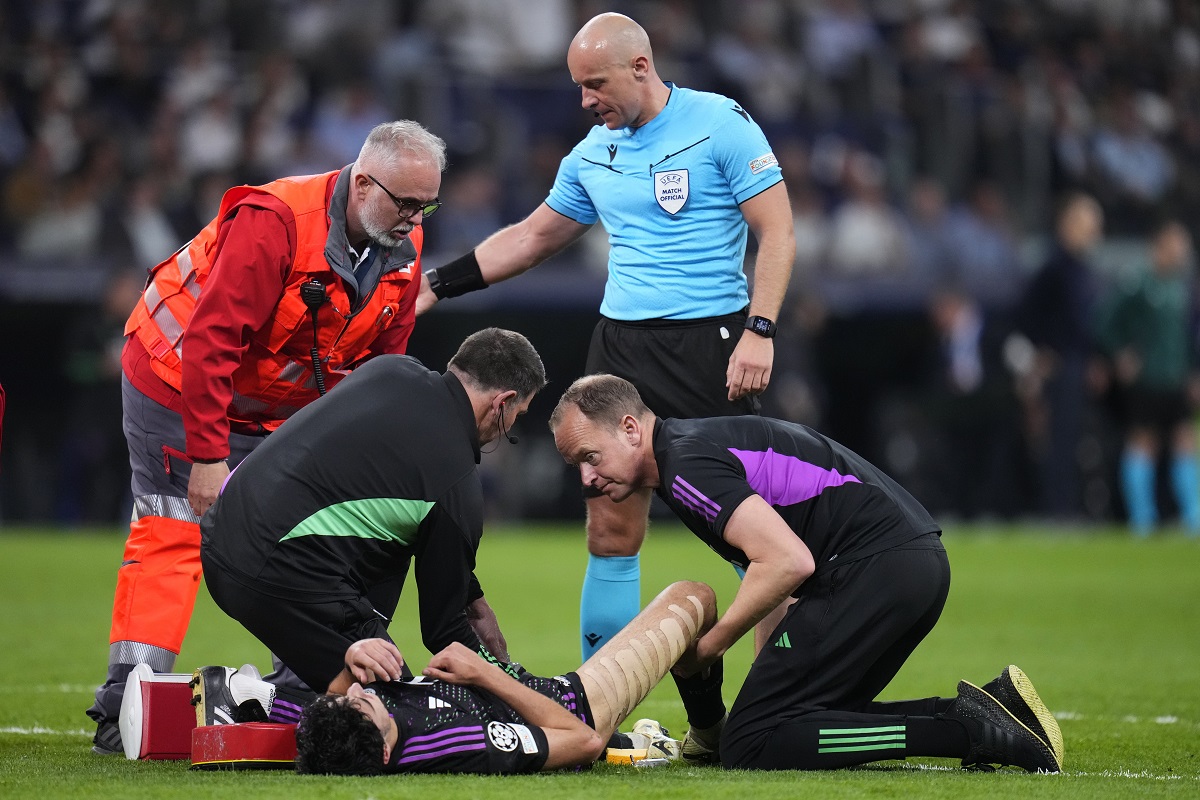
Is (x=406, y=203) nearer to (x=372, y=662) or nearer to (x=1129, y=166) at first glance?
(x=372, y=662)

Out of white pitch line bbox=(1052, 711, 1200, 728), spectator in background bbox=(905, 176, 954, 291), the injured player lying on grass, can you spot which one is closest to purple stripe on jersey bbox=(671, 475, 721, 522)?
the injured player lying on grass

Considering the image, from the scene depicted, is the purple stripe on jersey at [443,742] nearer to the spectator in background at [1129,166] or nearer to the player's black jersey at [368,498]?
the player's black jersey at [368,498]

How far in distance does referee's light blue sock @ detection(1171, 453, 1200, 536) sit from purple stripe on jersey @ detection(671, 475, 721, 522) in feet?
38.4

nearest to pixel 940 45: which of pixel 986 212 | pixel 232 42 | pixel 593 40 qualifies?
pixel 986 212

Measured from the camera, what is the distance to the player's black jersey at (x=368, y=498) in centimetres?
473

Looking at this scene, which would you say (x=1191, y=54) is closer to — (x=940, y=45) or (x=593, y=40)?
(x=940, y=45)

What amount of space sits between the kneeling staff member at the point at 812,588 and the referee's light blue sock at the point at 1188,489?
11.1 m

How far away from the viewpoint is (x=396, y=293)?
19.3 ft

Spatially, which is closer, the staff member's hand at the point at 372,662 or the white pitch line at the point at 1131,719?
the staff member's hand at the point at 372,662

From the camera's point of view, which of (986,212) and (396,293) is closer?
(396,293)

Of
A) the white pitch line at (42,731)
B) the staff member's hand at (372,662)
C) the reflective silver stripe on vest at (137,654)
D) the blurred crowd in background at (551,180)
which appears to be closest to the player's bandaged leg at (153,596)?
the reflective silver stripe on vest at (137,654)

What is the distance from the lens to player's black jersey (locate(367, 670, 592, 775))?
461 cm

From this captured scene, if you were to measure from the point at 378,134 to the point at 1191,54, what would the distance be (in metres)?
18.5

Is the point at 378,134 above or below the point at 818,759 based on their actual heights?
above
